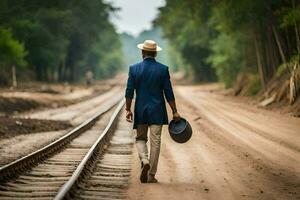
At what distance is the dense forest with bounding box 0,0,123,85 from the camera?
4431cm

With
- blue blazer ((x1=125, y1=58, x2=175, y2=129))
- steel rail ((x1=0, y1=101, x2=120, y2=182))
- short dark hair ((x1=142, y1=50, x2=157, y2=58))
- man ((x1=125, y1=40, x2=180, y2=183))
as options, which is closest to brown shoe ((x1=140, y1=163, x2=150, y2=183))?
man ((x1=125, y1=40, x2=180, y2=183))

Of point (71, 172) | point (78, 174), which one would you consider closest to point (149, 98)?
point (78, 174)

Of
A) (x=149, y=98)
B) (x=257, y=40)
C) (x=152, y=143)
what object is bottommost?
(x=152, y=143)

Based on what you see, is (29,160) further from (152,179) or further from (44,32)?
(44,32)

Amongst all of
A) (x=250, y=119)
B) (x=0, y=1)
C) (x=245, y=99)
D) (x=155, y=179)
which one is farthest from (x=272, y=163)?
(x=0, y=1)

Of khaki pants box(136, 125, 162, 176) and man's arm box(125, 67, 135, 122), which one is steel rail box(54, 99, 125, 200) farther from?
man's arm box(125, 67, 135, 122)

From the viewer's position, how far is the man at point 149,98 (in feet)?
30.2

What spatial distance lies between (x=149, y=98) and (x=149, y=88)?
162 mm

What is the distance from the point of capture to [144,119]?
9.20 meters

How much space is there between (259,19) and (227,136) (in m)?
16.5

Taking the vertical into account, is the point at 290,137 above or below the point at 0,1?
below

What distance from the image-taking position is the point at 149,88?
927 centimetres

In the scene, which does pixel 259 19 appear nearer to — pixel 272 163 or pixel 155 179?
pixel 272 163

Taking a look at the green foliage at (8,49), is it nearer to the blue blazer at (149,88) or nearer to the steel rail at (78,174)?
the steel rail at (78,174)
